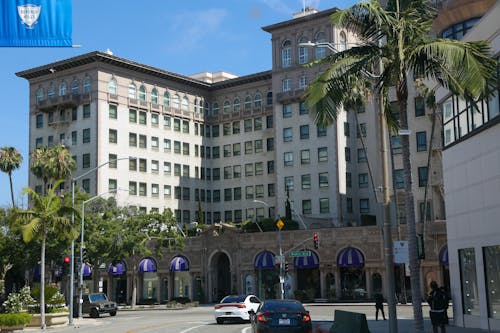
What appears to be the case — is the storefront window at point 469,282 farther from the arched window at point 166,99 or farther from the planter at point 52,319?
the arched window at point 166,99

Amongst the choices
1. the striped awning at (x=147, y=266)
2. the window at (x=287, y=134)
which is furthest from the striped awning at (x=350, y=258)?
the striped awning at (x=147, y=266)

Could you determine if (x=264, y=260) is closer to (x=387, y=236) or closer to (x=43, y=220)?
(x=43, y=220)

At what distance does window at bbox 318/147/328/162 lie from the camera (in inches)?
3371

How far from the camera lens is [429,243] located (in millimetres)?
65625

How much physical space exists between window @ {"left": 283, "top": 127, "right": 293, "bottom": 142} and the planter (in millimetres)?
51414

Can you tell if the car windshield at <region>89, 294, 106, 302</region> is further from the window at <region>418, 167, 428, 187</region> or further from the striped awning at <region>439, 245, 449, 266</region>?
the window at <region>418, 167, 428, 187</region>

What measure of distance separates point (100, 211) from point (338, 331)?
4820 cm

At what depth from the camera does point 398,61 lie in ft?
66.2

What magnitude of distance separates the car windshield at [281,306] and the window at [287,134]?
215 ft

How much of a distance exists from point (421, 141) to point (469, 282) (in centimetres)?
4548

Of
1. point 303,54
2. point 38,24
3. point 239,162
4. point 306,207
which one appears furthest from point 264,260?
point 38,24

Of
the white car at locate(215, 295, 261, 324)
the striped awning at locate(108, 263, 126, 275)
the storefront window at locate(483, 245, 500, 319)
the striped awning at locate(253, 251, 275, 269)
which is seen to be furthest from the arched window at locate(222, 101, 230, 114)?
the storefront window at locate(483, 245, 500, 319)

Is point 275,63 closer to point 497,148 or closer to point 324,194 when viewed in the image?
point 324,194

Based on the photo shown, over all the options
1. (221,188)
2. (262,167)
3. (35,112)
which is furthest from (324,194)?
(35,112)
